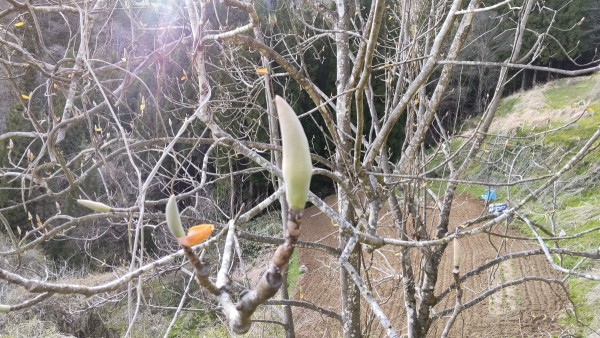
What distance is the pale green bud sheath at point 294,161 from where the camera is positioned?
1.41 ft

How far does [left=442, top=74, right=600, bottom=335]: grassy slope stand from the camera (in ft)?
19.7

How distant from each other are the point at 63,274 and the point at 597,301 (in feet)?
32.8

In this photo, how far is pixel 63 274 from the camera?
9.60 meters

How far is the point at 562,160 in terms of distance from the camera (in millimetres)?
6547

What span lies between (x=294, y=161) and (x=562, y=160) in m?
7.24

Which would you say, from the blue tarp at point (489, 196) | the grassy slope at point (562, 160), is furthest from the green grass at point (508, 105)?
the blue tarp at point (489, 196)

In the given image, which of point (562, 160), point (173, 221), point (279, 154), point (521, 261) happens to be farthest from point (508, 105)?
point (173, 221)

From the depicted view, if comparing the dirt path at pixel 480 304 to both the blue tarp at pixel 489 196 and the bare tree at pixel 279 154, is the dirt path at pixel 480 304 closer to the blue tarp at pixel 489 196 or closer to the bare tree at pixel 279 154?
the blue tarp at pixel 489 196

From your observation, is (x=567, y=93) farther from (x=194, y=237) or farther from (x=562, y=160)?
(x=194, y=237)

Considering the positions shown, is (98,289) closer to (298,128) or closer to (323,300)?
(298,128)

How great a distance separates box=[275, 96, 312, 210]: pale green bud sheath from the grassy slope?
3.45 metres

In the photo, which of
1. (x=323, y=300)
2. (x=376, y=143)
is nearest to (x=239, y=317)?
(x=376, y=143)

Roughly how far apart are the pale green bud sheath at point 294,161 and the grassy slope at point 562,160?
345 centimetres

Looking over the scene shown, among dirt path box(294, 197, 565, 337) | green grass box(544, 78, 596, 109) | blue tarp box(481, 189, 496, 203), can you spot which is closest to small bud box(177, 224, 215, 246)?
blue tarp box(481, 189, 496, 203)
